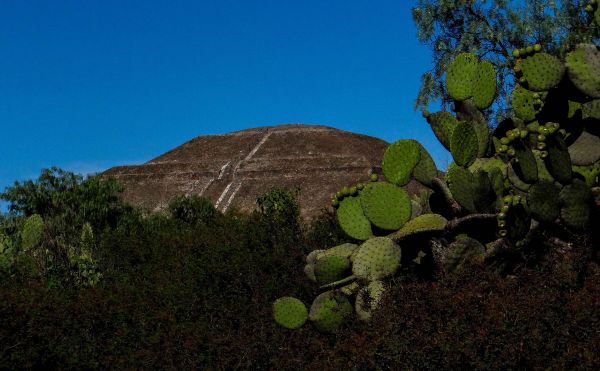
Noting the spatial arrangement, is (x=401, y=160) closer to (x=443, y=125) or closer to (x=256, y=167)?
(x=443, y=125)

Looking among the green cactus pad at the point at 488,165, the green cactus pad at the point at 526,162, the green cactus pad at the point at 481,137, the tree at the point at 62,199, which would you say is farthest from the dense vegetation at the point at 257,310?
the tree at the point at 62,199

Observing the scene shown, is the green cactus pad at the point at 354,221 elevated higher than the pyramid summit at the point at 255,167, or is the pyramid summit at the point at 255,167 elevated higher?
the pyramid summit at the point at 255,167

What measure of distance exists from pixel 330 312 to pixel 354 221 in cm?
99

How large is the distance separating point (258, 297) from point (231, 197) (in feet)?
92.1

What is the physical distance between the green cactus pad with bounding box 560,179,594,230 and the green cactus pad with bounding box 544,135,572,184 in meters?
0.11

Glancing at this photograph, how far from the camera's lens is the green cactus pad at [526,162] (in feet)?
22.5

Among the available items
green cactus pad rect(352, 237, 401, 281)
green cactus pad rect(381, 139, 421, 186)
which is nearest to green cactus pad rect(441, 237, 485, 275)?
green cactus pad rect(352, 237, 401, 281)

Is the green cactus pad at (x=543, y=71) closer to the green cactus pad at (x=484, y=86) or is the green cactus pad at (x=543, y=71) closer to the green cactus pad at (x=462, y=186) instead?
the green cactus pad at (x=484, y=86)

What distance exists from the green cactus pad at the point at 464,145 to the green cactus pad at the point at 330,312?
164 centimetres

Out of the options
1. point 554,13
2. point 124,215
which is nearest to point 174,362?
point 124,215

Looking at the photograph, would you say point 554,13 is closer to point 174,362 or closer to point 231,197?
point 231,197

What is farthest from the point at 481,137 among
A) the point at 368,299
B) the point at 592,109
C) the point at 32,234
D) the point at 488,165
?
the point at 32,234

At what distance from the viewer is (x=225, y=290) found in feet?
34.8

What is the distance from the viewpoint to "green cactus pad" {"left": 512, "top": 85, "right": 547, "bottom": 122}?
7374 millimetres
